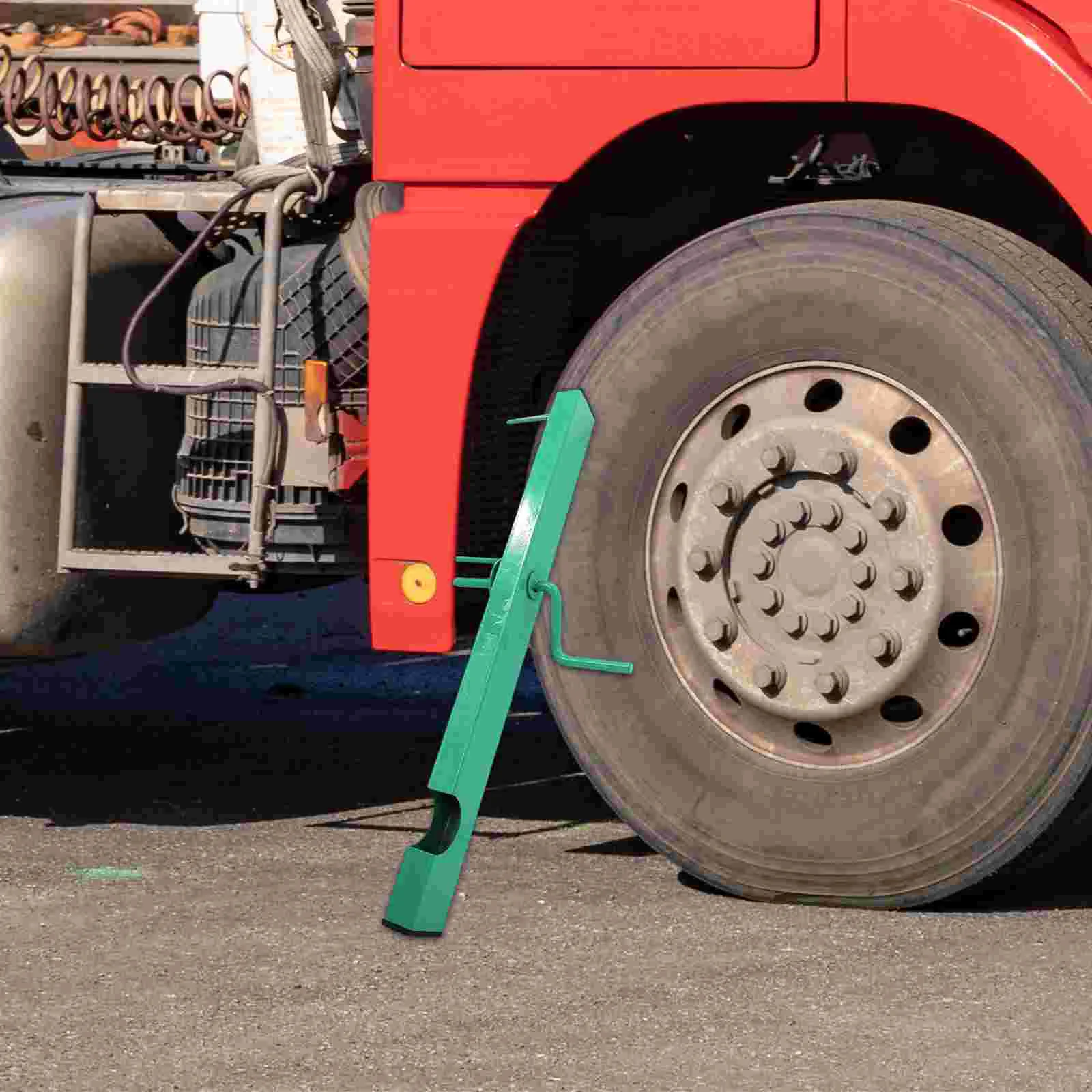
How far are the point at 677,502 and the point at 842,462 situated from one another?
1.02 feet

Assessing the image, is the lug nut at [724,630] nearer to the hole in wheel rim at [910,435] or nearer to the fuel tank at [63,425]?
the hole in wheel rim at [910,435]

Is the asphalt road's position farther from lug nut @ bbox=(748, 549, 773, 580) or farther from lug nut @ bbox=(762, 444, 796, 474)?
lug nut @ bbox=(762, 444, 796, 474)

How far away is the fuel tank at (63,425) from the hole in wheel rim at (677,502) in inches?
39.0

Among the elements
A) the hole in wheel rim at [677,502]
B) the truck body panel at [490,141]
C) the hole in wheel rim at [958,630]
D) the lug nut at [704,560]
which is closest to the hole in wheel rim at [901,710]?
the hole in wheel rim at [958,630]

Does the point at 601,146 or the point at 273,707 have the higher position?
the point at 601,146

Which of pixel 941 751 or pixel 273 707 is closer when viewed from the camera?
pixel 941 751

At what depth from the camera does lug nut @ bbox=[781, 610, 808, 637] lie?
393 centimetres

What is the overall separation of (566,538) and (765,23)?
869mm

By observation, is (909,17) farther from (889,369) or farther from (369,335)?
(369,335)

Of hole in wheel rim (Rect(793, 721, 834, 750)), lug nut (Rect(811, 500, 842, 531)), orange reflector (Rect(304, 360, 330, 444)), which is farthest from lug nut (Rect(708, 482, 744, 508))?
orange reflector (Rect(304, 360, 330, 444))

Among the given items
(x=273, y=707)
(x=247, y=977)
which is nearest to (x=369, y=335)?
(x=247, y=977)

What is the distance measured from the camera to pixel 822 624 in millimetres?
3910

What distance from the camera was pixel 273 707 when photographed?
6.36m

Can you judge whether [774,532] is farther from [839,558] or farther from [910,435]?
[910,435]
